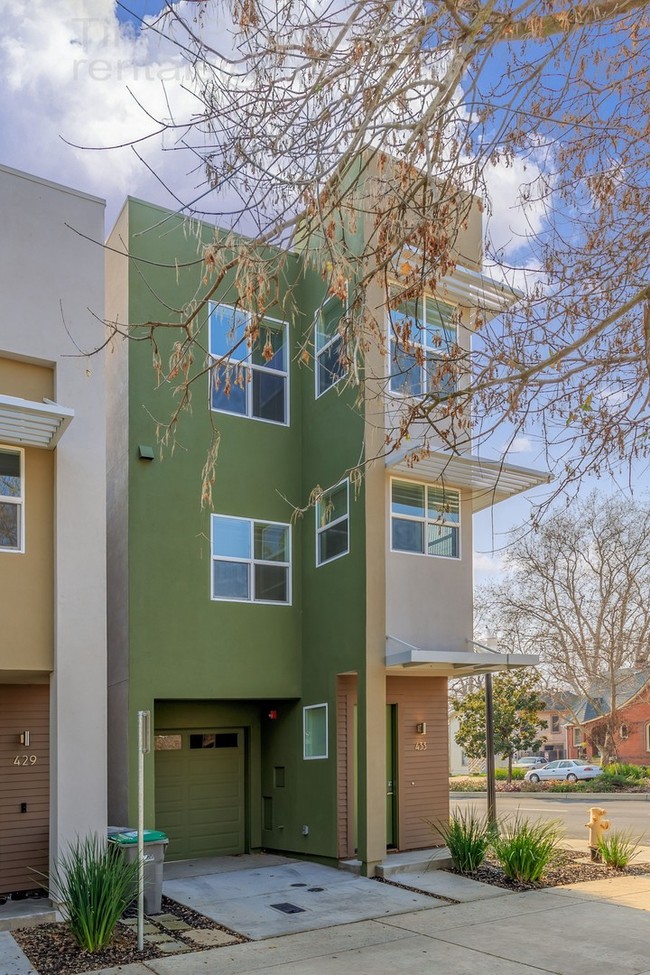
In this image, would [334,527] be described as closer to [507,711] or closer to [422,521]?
[422,521]

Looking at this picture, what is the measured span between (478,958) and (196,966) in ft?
8.63

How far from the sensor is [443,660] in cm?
1230

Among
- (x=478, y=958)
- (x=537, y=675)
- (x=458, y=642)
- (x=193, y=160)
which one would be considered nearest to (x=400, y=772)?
(x=458, y=642)

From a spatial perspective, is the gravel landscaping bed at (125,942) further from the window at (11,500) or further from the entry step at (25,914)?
the window at (11,500)

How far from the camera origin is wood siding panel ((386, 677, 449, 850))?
13.9 metres

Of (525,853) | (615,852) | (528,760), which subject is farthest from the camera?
(528,760)

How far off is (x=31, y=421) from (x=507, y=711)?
26.7m

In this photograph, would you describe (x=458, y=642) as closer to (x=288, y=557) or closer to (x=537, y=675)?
(x=288, y=557)

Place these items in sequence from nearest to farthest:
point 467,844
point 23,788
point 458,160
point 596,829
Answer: point 458,160 → point 23,788 → point 467,844 → point 596,829

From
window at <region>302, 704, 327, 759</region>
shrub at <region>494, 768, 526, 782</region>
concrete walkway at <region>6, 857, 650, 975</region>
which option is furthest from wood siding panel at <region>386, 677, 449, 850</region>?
shrub at <region>494, 768, 526, 782</region>

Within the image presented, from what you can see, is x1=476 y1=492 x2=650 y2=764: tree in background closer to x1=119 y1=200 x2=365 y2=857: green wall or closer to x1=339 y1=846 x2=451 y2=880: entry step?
x1=119 y1=200 x2=365 y2=857: green wall

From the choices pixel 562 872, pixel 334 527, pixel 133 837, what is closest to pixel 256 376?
pixel 334 527

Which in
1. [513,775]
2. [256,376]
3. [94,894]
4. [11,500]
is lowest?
[513,775]

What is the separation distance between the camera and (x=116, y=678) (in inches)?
517
